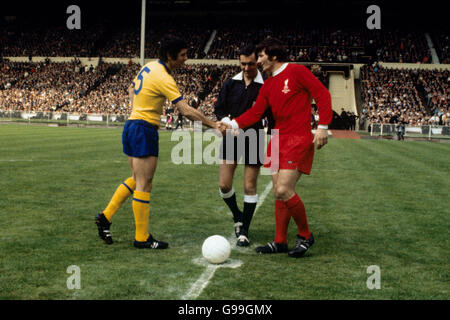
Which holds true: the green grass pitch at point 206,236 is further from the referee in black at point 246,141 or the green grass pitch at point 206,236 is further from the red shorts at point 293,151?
the red shorts at point 293,151

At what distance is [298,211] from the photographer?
16.7 ft

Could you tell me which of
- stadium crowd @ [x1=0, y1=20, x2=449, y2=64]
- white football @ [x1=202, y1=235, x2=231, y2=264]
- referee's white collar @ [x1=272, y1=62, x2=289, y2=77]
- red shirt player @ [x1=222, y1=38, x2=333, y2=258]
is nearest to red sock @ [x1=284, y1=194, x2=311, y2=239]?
red shirt player @ [x1=222, y1=38, x2=333, y2=258]

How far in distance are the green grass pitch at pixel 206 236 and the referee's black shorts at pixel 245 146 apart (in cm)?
100

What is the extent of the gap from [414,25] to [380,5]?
4573 mm

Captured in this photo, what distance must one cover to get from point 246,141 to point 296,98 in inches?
39.9

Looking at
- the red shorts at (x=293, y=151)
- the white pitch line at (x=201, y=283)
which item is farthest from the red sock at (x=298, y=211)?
the white pitch line at (x=201, y=283)

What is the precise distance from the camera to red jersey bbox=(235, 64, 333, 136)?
16.2ft

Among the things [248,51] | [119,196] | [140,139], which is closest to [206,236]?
[119,196]

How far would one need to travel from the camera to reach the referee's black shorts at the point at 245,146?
570 centimetres

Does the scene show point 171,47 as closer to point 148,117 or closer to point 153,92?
point 153,92

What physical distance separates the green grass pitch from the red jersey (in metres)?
1.45

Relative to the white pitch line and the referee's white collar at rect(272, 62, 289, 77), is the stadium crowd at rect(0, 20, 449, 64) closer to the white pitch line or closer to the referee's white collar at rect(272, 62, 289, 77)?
the referee's white collar at rect(272, 62, 289, 77)

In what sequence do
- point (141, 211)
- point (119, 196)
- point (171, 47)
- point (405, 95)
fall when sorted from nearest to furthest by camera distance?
point (171, 47) → point (141, 211) → point (119, 196) → point (405, 95)
